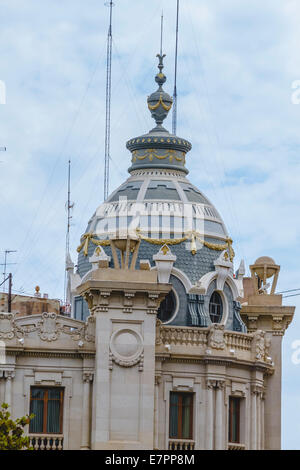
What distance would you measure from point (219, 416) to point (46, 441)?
7192mm

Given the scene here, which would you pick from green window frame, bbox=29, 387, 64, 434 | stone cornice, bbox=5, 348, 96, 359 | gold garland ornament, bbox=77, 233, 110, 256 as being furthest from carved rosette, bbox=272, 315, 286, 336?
green window frame, bbox=29, 387, 64, 434

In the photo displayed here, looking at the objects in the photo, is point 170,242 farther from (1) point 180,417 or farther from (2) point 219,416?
(2) point 219,416

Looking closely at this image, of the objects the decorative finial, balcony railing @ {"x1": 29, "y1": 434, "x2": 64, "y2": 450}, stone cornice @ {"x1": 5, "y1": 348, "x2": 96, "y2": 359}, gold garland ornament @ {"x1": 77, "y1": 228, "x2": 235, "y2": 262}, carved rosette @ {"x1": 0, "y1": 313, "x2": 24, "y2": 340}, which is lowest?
balcony railing @ {"x1": 29, "y1": 434, "x2": 64, "y2": 450}

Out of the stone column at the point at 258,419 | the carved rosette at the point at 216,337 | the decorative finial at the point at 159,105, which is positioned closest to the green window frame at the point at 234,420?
the stone column at the point at 258,419

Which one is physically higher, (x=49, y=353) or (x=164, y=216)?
(x=164, y=216)

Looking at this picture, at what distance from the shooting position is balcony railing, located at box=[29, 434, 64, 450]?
66.9 metres

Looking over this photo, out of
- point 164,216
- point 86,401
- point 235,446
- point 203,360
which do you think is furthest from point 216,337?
point 164,216

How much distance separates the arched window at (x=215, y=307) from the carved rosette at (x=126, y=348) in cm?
774

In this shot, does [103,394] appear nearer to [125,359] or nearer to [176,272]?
[125,359]

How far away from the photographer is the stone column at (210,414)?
2726 inches

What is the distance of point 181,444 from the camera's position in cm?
6900

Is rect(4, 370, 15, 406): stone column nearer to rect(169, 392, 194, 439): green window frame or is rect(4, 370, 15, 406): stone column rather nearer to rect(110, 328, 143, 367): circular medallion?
rect(110, 328, 143, 367): circular medallion

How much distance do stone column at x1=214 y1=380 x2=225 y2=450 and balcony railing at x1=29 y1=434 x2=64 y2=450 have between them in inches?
252
